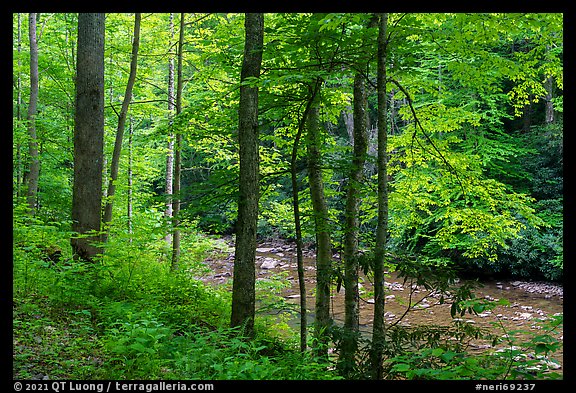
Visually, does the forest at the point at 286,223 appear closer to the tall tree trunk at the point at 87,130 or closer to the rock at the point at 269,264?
the tall tree trunk at the point at 87,130

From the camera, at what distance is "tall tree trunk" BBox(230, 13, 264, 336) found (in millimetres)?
5203

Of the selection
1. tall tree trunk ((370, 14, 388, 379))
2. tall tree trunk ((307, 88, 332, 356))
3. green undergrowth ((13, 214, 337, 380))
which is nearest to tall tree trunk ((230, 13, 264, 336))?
green undergrowth ((13, 214, 337, 380))

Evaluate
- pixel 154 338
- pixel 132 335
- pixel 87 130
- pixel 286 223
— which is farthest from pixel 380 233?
pixel 286 223

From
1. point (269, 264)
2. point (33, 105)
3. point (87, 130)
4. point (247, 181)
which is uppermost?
point (33, 105)

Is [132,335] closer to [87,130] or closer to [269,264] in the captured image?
[87,130]

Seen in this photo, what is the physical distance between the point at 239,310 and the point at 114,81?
457 inches

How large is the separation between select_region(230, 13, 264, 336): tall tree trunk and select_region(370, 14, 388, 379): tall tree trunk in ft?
4.94

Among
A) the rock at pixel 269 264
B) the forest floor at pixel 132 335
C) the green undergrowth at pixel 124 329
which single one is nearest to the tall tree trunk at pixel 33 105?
the green undergrowth at pixel 124 329

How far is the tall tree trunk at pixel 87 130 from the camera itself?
22.5 feet

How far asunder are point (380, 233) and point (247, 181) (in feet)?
5.71

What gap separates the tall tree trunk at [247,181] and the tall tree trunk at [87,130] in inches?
119

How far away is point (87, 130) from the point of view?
6945 mm
